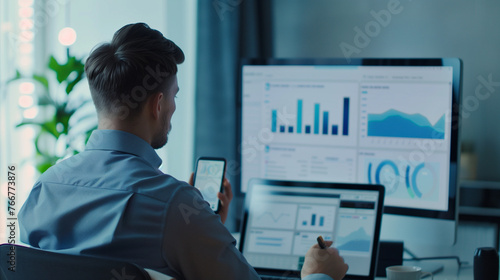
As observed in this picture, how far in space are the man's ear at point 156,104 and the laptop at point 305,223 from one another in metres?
0.52

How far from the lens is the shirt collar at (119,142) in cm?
103

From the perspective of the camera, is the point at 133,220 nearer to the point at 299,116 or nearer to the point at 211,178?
the point at 211,178

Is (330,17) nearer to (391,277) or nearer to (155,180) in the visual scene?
(391,277)

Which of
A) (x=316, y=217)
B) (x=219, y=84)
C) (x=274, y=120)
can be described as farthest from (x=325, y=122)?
(x=219, y=84)

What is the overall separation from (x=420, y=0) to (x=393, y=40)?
0.16m

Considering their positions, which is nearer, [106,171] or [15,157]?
[106,171]

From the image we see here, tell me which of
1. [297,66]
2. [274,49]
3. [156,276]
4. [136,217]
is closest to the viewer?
[156,276]

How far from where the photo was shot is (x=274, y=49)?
220 centimetres

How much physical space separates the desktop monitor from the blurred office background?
312 millimetres

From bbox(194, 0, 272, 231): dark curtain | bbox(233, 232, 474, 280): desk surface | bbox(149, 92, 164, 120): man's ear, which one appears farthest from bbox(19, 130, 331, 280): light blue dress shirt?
bbox(194, 0, 272, 231): dark curtain

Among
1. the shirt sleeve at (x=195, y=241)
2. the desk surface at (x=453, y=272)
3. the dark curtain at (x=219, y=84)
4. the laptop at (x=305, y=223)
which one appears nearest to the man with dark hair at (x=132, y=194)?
the shirt sleeve at (x=195, y=241)

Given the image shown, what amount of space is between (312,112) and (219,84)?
498 mm

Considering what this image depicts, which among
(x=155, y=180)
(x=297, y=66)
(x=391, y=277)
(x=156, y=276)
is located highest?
(x=297, y=66)

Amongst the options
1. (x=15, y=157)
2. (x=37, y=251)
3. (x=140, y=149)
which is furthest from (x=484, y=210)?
(x=15, y=157)
